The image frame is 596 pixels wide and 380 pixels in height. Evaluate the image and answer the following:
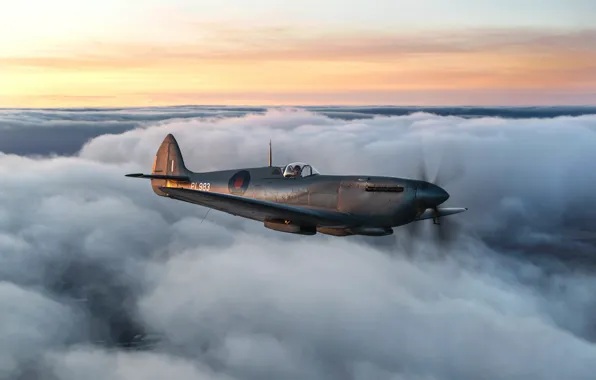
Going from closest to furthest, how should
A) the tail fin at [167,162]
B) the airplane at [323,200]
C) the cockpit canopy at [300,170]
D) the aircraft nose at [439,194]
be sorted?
the aircraft nose at [439,194], the airplane at [323,200], the cockpit canopy at [300,170], the tail fin at [167,162]

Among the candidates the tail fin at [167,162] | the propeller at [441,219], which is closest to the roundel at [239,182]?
the tail fin at [167,162]

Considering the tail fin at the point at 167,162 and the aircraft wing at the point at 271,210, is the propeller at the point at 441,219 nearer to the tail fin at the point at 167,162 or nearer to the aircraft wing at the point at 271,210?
the aircraft wing at the point at 271,210

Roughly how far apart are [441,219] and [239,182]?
1015 cm

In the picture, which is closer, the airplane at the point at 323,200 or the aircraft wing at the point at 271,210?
the airplane at the point at 323,200

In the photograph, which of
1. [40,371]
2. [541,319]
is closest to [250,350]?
[40,371]

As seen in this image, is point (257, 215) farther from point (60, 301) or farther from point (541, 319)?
point (541, 319)

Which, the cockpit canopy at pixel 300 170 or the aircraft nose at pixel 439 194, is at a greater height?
the cockpit canopy at pixel 300 170

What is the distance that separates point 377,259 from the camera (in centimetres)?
15375

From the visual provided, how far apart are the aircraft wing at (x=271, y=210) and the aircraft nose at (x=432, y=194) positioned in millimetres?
3456

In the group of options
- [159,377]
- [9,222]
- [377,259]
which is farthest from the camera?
[9,222]

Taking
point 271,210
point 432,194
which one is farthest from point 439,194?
point 271,210

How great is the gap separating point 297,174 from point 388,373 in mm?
132369

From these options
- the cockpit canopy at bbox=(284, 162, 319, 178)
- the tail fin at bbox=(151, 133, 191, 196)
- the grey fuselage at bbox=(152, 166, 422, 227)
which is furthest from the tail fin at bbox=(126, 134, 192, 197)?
the cockpit canopy at bbox=(284, 162, 319, 178)

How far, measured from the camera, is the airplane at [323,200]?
88.3 feet
